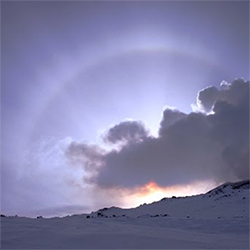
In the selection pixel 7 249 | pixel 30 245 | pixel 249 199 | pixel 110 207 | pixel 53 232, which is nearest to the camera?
pixel 7 249

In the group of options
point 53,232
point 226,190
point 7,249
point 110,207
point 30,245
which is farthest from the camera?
point 110,207

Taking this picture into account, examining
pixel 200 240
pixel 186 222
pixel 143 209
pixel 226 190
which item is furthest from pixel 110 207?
pixel 200 240

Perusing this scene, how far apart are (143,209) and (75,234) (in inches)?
1503

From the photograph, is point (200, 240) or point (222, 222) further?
point (222, 222)

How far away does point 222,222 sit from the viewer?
22.1m

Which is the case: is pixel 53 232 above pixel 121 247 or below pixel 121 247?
above

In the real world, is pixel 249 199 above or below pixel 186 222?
above

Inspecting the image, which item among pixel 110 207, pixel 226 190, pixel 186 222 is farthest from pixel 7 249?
pixel 110 207

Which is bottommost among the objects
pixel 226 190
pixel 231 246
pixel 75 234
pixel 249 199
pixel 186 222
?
pixel 231 246

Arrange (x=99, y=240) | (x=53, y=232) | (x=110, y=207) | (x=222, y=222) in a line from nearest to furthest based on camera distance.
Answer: (x=99, y=240) < (x=53, y=232) < (x=222, y=222) < (x=110, y=207)

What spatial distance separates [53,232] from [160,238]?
4193 millimetres

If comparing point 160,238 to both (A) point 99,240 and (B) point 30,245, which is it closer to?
(A) point 99,240

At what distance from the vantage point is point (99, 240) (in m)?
11.8

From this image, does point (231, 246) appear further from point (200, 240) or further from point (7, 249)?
point (7, 249)
